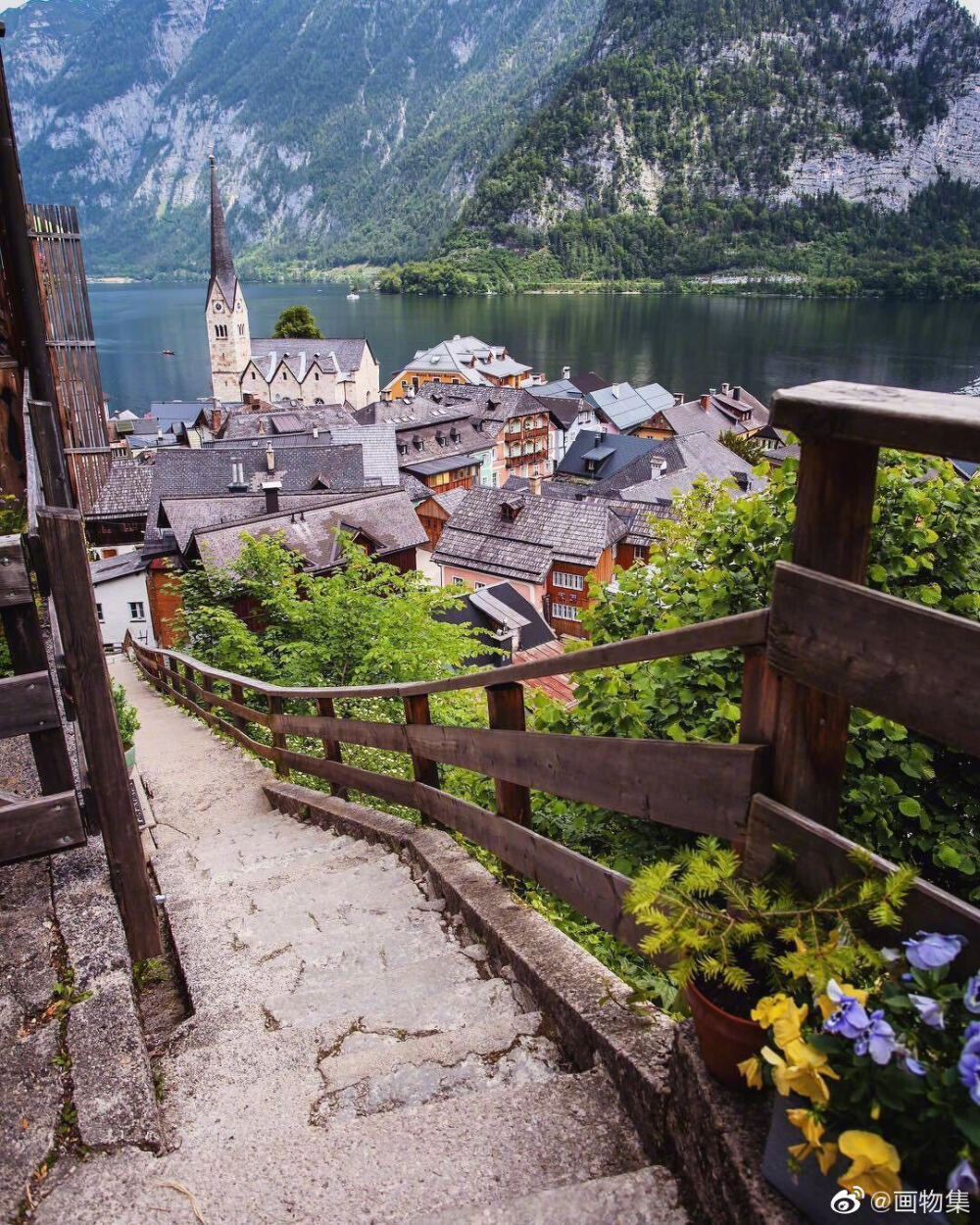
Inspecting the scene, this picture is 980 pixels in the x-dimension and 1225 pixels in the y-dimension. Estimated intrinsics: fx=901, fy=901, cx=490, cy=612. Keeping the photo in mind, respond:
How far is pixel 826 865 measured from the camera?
1.50 metres

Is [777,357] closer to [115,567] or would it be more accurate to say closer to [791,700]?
[115,567]

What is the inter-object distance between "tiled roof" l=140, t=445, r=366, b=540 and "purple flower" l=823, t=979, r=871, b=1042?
3245 cm

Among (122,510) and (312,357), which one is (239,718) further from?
(312,357)

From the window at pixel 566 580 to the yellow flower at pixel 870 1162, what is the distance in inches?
1410

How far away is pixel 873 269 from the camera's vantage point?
167m

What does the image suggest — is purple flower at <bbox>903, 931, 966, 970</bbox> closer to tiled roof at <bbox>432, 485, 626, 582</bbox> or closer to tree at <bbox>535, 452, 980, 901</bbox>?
Result: tree at <bbox>535, 452, 980, 901</bbox>

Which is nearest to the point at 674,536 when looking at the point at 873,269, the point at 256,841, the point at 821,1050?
the point at 256,841

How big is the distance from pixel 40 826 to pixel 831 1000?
2.43m

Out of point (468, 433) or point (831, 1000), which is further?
point (468, 433)

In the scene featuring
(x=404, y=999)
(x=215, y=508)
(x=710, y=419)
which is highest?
(x=404, y=999)

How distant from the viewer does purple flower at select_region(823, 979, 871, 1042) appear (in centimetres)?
A: 114

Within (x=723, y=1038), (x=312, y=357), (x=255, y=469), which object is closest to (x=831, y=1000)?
(x=723, y=1038)

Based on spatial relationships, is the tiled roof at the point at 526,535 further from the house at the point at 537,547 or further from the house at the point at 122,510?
the house at the point at 122,510

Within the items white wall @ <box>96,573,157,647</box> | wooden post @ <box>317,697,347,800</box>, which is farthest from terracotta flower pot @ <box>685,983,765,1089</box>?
white wall @ <box>96,573,157,647</box>
